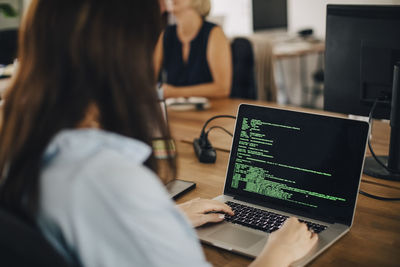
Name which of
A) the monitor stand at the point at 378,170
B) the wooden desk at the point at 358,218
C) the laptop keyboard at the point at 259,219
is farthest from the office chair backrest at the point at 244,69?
the laptop keyboard at the point at 259,219

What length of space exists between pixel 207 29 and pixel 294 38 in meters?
2.67

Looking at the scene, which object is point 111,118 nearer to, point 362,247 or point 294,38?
point 362,247

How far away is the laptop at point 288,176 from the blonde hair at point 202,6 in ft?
5.35

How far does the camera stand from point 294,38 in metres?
5.19

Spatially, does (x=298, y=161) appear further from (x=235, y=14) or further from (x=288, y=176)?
(x=235, y=14)

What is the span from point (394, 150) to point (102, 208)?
108 centimetres

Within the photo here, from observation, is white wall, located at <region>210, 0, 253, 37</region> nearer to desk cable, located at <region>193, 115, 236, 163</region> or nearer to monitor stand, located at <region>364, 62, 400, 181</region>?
desk cable, located at <region>193, 115, 236, 163</region>

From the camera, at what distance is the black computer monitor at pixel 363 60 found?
1.42 meters

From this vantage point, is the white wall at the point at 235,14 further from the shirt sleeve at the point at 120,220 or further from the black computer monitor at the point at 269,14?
the shirt sleeve at the point at 120,220

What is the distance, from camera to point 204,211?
1.16 metres

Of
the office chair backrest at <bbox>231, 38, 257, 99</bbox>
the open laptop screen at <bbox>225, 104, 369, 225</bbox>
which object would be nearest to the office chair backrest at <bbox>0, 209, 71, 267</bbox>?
the open laptop screen at <bbox>225, 104, 369, 225</bbox>

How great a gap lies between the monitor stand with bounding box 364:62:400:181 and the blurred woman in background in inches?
46.7

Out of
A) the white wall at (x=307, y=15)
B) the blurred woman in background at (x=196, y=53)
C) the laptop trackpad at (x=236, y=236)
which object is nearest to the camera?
the laptop trackpad at (x=236, y=236)

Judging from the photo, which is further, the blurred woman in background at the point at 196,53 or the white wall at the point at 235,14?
the white wall at the point at 235,14
